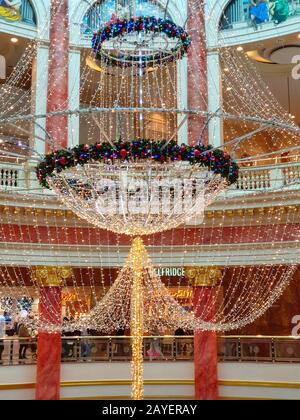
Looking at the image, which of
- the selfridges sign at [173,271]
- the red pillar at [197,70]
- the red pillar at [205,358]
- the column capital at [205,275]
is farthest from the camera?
the red pillar at [197,70]

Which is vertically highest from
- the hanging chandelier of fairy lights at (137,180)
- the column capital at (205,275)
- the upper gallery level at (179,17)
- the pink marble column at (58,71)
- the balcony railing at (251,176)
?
the upper gallery level at (179,17)

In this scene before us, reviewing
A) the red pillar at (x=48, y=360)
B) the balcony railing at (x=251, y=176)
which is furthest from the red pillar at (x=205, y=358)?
the red pillar at (x=48, y=360)

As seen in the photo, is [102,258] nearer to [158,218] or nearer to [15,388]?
[15,388]

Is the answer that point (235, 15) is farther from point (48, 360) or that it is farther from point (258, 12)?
point (48, 360)

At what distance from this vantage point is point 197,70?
1437cm

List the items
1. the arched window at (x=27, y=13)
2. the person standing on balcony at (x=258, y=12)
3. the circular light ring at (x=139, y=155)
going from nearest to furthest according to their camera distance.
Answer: the circular light ring at (x=139, y=155), the person standing on balcony at (x=258, y=12), the arched window at (x=27, y=13)

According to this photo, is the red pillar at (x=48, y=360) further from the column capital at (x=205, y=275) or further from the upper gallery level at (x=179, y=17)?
the upper gallery level at (x=179, y=17)

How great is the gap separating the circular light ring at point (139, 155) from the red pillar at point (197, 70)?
6.96 metres

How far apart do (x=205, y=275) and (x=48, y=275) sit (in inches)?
141

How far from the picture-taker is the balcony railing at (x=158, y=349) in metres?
13.0

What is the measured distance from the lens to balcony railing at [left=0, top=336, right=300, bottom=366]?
12977mm

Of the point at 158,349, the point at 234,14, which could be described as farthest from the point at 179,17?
the point at 158,349

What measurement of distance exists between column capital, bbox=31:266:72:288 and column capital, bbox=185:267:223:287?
2.94m
